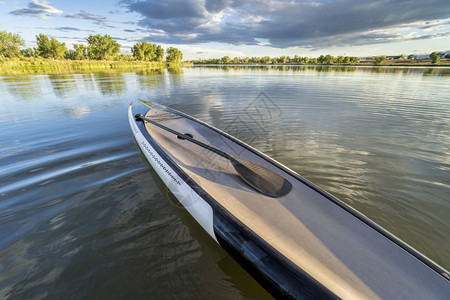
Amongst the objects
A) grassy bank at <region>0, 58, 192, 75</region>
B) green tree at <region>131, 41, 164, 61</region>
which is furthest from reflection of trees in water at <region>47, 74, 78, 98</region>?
green tree at <region>131, 41, 164, 61</region>

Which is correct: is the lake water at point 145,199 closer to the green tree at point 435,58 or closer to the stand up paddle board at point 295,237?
the stand up paddle board at point 295,237

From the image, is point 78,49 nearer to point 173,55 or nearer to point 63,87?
point 173,55

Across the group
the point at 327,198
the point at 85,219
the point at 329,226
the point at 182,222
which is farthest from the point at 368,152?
the point at 85,219

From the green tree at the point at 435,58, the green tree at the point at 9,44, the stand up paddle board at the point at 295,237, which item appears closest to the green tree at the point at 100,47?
the green tree at the point at 9,44

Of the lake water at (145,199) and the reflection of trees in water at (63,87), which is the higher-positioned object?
the reflection of trees in water at (63,87)

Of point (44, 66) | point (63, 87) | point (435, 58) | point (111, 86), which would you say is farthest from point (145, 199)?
point (435, 58)

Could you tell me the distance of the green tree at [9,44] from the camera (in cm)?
6013

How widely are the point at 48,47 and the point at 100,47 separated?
1801 centimetres

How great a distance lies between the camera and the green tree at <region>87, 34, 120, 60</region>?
263 feet

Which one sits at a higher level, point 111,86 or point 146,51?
point 146,51

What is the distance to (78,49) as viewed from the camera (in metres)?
79.0

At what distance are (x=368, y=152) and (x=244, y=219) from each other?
529 cm

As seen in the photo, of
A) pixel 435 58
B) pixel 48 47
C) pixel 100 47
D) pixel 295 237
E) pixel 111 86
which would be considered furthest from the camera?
pixel 100 47

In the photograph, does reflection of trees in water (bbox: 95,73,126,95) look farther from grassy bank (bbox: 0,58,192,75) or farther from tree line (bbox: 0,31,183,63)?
tree line (bbox: 0,31,183,63)
